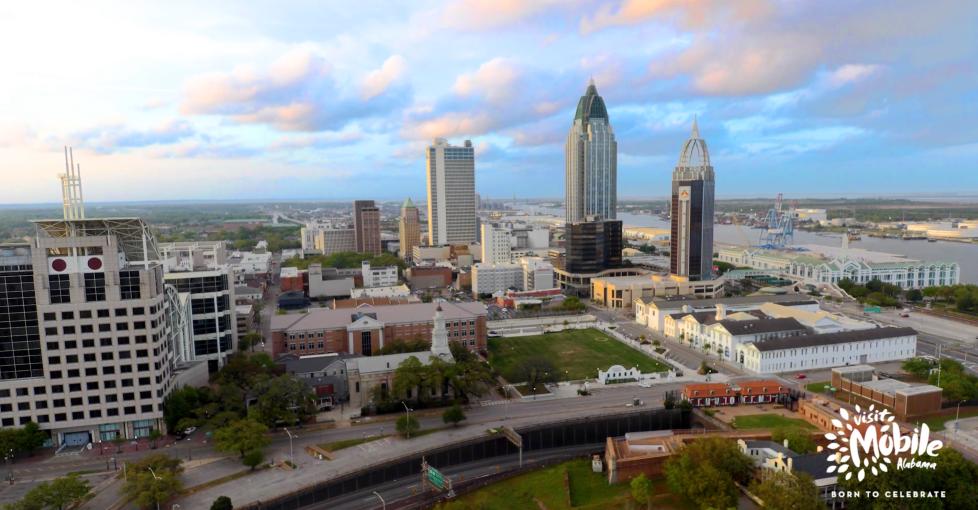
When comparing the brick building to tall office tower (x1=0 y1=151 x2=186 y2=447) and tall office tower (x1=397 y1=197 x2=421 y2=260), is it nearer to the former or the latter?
tall office tower (x1=0 y1=151 x2=186 y2=447)

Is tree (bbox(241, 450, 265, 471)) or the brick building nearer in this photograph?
tree (bbox(241, 450, 265, 471))

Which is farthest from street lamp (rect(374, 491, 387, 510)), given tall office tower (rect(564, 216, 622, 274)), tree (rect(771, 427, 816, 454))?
tall office tower (rect(564, 216, 622, 274))

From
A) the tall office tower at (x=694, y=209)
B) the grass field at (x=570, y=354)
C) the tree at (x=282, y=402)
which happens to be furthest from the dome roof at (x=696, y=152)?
the tree at (x=282, y=402)

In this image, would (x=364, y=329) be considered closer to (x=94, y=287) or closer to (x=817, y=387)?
(x=94, y=287)

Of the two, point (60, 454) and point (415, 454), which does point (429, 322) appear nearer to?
point (415, 454)

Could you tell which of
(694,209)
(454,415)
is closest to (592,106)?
(694,209)

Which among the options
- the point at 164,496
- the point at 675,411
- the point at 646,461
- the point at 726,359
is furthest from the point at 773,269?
the point at 164,496
